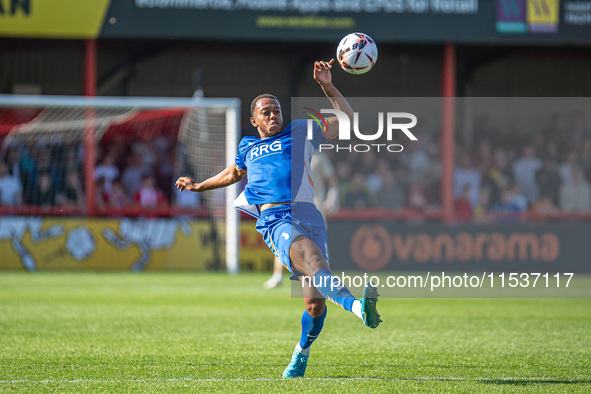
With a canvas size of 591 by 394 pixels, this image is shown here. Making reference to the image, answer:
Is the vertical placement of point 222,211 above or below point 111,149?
below

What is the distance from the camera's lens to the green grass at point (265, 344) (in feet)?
18.4

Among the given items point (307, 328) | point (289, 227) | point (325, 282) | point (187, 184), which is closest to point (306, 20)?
point (187, 184)

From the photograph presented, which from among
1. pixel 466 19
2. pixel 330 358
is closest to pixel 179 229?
pixel 466 19

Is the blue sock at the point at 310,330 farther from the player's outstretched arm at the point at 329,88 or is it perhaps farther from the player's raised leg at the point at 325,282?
the player's outstretched arm at the point at 329,88

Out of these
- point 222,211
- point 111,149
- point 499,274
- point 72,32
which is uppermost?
point 72,32

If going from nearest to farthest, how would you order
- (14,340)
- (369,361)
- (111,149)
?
(369,361) < (14,340) < (111,149)

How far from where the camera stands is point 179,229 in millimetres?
16625

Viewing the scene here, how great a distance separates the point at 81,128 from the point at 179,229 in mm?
3080

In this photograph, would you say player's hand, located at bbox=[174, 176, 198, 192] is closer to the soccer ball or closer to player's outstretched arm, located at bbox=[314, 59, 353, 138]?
player's outstretched arm, located at bbox=[314, 59, 353, 138]

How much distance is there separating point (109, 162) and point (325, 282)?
531 inches

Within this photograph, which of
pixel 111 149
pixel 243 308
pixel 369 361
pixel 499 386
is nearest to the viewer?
pixel 499 386

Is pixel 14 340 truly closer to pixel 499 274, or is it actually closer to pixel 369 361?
pixel 369 361

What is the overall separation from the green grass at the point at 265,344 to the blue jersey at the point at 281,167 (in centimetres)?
129

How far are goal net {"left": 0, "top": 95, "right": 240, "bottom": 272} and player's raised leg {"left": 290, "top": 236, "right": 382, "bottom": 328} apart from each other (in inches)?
398
